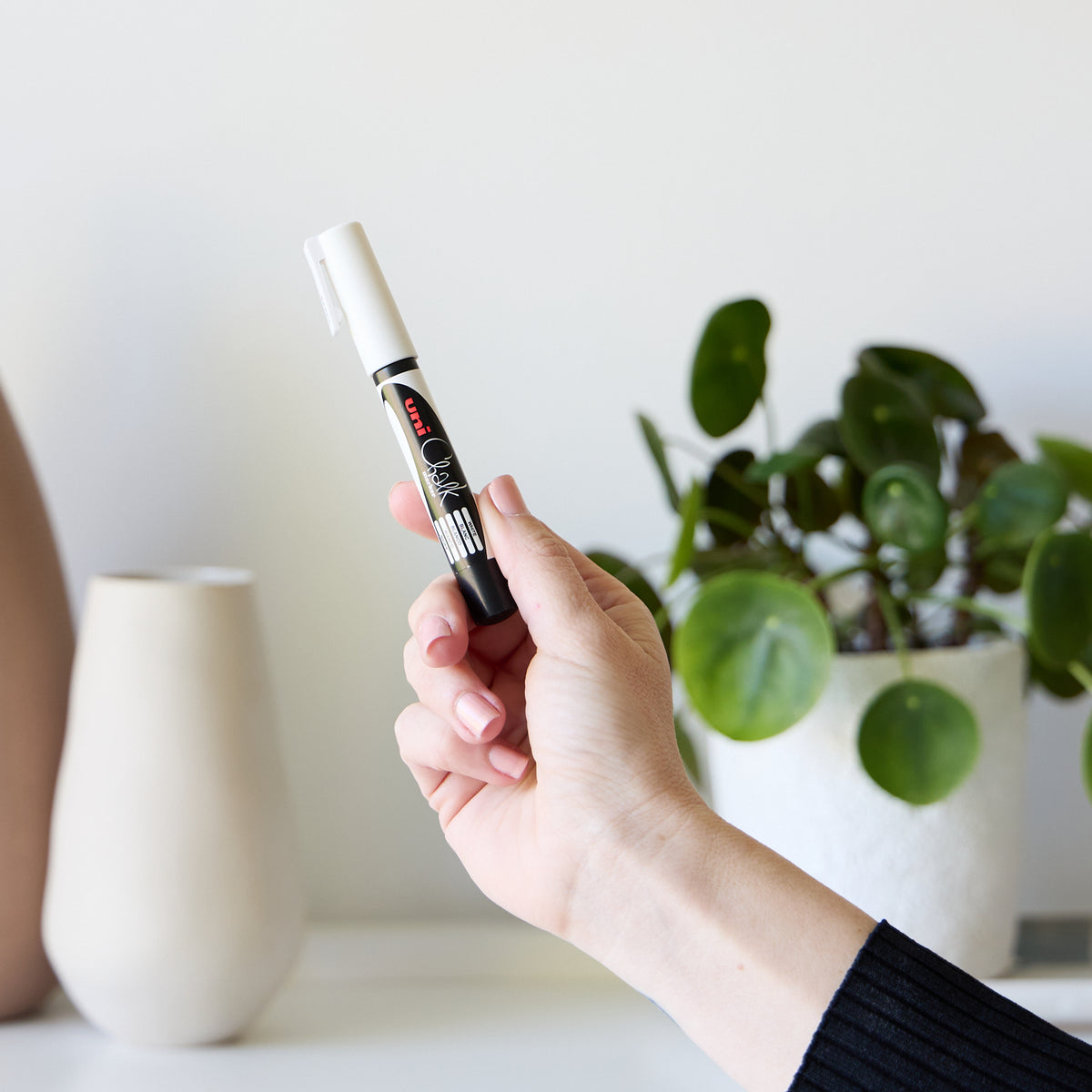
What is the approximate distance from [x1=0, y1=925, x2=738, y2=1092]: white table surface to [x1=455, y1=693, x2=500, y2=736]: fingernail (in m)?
0.26

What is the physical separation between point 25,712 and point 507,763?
0.35 meters

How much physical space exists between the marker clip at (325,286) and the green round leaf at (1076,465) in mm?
439

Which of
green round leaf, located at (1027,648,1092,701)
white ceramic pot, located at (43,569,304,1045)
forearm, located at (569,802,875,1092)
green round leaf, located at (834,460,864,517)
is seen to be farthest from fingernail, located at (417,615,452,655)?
green round leaf, located at (1027,648,1092,701)

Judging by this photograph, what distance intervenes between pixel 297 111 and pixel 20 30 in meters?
0.20

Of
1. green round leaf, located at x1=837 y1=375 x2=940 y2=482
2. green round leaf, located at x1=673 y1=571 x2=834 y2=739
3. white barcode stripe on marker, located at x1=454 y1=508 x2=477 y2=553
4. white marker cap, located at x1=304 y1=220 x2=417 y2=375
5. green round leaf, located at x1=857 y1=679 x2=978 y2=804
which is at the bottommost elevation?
green round leaf, located at x1=857 y1=679 x2=978 y2=804

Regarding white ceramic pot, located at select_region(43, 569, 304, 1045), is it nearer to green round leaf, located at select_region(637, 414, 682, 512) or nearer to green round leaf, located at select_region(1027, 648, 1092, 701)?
green round leaf, located at select_region(637, 414, 682, 512)

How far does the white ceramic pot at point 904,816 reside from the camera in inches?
25.5

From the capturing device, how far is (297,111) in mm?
790

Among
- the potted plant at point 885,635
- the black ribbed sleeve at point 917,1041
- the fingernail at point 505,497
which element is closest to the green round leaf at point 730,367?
the potted plant at point 885,635

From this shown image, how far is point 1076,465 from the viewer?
0.66 meters

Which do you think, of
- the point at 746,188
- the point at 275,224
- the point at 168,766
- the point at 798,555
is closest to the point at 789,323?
the point at 746,188

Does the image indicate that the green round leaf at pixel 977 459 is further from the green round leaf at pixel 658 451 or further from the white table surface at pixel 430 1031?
the white table surface at pixel 430 1031

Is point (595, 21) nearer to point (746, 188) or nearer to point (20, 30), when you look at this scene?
point (746, 188)

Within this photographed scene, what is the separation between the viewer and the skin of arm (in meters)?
0.40
